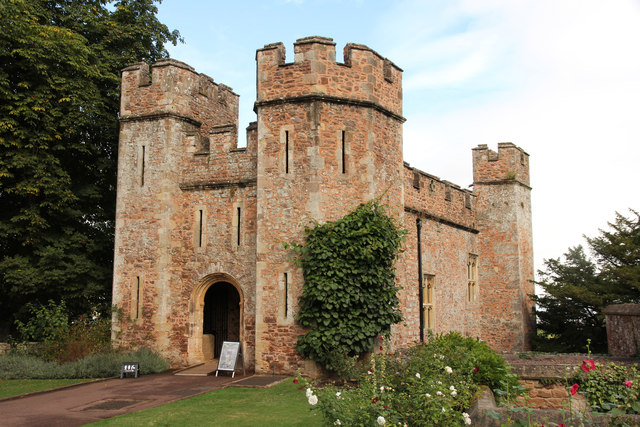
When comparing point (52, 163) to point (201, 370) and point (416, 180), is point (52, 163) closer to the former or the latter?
point (201, 370)

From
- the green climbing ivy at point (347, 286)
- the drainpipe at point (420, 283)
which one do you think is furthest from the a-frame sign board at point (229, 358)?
the drainpipe at point (420, 283)

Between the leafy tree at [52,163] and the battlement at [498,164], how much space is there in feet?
41.4

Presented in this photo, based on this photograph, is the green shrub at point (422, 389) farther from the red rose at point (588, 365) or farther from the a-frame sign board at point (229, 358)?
the a-frame sign board at point (229, 358)

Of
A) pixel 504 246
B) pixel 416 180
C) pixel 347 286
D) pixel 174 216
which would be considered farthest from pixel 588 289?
pixel 174 216

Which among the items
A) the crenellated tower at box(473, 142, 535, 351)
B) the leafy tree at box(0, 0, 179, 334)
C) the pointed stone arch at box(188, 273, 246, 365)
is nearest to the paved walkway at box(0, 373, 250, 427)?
the pointed stone arch at box(188, 273, 246, 365)

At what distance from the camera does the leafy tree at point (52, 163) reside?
16.1 meters

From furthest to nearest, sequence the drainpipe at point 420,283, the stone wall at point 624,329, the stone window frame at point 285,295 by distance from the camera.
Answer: the drainpipe at point 420,283, the stone window frame at point 285,295, the stone wall at point 624,329

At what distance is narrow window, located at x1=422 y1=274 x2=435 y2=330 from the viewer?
1725cm

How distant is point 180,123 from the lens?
1574 cm

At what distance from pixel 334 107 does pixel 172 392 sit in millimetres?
7226

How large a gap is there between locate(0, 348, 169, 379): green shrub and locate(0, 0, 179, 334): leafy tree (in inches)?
96.1

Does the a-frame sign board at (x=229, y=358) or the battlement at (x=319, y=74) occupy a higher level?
the battlement at (x=319, y=74)

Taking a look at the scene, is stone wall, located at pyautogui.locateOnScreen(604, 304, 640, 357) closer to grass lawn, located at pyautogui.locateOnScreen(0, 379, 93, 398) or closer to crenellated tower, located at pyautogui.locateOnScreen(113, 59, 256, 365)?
crenellated tower, located at pyautogui.locateOnScreen(113, 59, 256, 365)

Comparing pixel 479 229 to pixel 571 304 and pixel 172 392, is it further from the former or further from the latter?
pixel 172 392
